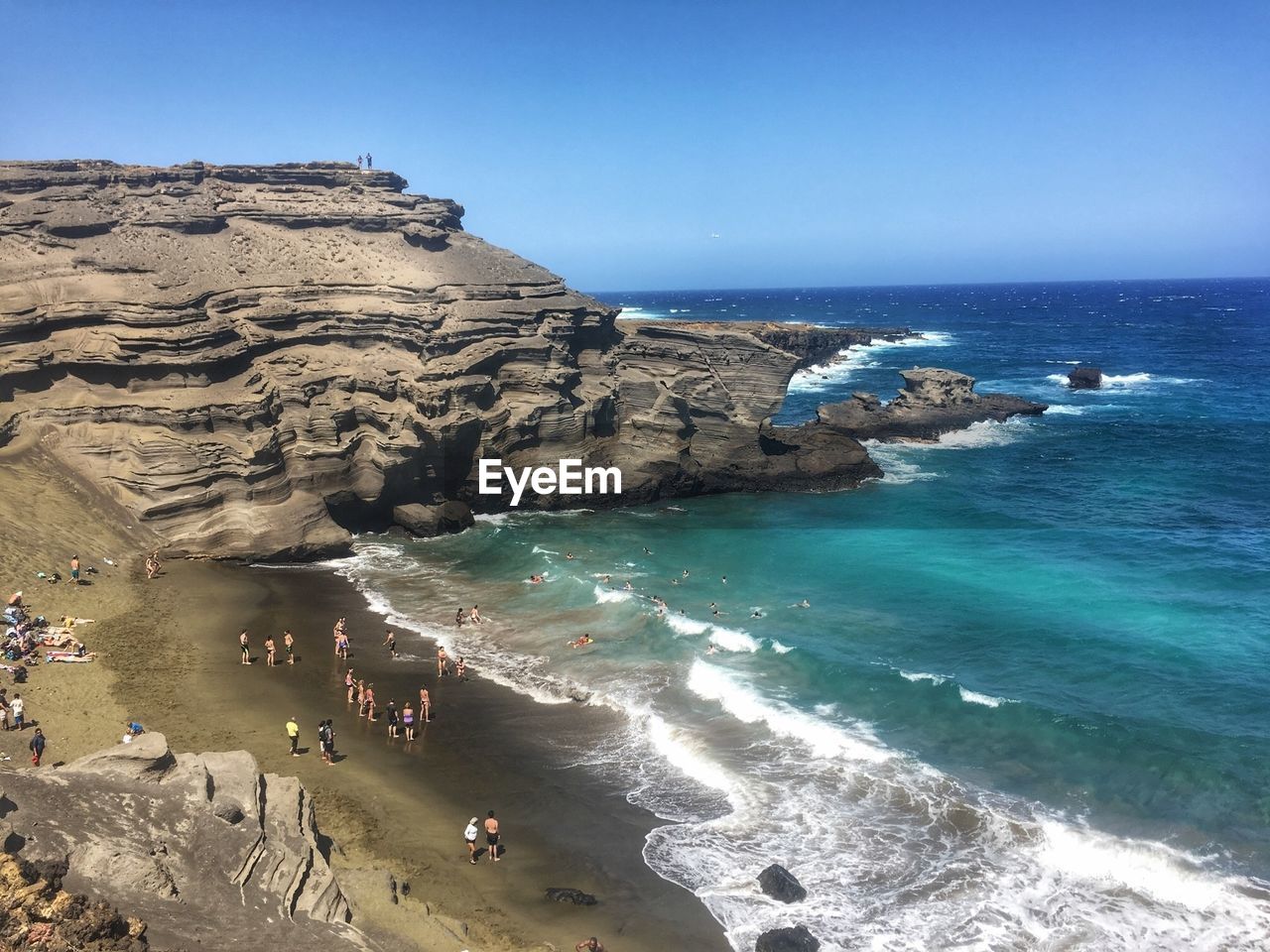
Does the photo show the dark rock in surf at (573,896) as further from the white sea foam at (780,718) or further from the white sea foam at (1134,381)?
the white sea foam at (1134,381)

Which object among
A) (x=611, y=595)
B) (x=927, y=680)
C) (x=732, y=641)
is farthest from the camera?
(x=611, y=595)

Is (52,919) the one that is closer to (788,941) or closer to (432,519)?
(788,941)

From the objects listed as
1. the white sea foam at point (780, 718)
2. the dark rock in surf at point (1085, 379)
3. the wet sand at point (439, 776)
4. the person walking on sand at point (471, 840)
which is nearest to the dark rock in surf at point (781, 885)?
the wet sand at point (439, 776)

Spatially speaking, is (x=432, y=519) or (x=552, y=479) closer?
(x=432, y=519)

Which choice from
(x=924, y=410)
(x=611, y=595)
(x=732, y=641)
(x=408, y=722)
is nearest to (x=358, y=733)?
(x=408, y=722)

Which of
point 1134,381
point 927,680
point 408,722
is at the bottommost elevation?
point 408,722

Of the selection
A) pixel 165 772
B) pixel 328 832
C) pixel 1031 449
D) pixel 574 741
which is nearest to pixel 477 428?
pixel 574 741

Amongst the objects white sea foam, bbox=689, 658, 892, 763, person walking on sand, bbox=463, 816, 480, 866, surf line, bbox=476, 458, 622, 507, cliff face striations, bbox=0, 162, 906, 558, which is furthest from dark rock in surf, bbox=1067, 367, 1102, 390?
person walking on sand, bbox=463, 816, 480, 866
